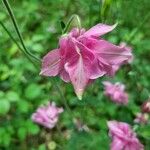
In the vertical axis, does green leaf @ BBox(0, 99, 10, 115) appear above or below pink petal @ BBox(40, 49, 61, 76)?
below

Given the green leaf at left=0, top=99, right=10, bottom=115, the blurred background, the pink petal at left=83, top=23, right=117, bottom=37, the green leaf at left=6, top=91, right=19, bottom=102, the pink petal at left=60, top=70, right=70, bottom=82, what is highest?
the pink petal at left=83, top=23, right=117, bottom=37

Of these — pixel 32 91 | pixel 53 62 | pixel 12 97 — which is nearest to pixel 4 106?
pixel 12 97

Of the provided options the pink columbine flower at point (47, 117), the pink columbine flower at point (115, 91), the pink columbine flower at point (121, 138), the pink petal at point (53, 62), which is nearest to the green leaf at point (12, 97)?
the pink columbine flower at point (47, 117)

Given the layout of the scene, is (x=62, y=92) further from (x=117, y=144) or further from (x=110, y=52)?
(x=110, y=52)

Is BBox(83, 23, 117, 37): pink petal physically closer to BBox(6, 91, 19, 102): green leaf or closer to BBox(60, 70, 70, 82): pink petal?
BBox(60, 70, 70, 82): pink petal

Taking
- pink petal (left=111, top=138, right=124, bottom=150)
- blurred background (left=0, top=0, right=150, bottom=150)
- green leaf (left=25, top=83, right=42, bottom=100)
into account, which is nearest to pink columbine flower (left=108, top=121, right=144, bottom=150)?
pink petal (left=111, top=138, right=124, bottom=150)

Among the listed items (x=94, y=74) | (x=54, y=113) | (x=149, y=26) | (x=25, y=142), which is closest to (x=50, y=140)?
(x=25, y=142)
